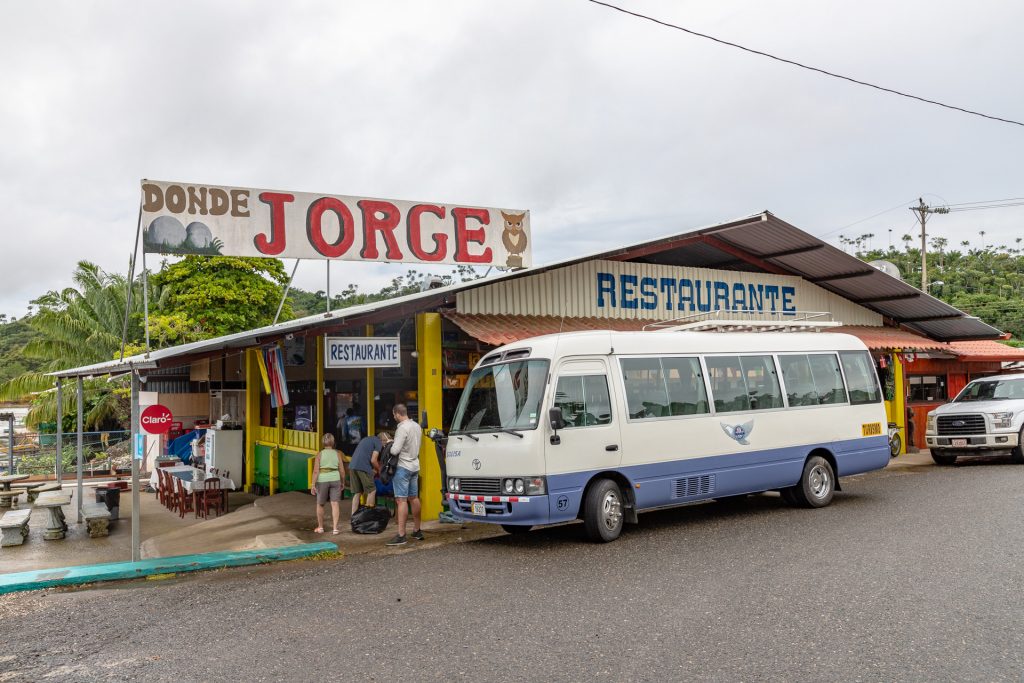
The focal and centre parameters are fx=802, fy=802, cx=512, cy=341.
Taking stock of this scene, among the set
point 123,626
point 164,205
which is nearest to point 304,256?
point 164,205

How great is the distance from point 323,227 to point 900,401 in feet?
48.5

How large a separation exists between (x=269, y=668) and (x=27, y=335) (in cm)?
6148

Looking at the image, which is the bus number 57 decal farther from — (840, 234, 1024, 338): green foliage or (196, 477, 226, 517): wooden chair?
(840, 234, 1024, 338): green foliage

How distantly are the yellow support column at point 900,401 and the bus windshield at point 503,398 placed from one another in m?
13.2

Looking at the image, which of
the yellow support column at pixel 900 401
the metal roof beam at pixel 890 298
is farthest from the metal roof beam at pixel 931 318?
the metal roof beam at pixel 890 298

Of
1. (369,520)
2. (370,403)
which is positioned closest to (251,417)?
(370,403)

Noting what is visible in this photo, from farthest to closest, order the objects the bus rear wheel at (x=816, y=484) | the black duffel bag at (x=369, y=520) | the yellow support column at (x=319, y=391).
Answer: the yellow support column at (x=319, y=391) → the bus rear wheel at (x=816, y=484) → the black duffel bag at (x=369, y=520)

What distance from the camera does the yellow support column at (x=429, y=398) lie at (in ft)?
38.5

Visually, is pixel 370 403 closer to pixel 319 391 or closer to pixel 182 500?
pixel 319 391

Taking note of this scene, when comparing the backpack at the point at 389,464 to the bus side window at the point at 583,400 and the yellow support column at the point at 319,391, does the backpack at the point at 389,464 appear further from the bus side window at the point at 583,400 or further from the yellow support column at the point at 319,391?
the yellow support column at the point at 319,391

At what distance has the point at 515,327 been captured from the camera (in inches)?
490

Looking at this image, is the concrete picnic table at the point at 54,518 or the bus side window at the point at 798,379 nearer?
the bus side window at the point at 798,379

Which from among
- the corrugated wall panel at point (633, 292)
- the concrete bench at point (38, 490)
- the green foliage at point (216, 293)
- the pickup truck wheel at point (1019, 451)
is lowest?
the concrete bench at point (38, 490)

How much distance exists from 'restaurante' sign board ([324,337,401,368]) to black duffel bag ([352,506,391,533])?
2.03 meters
